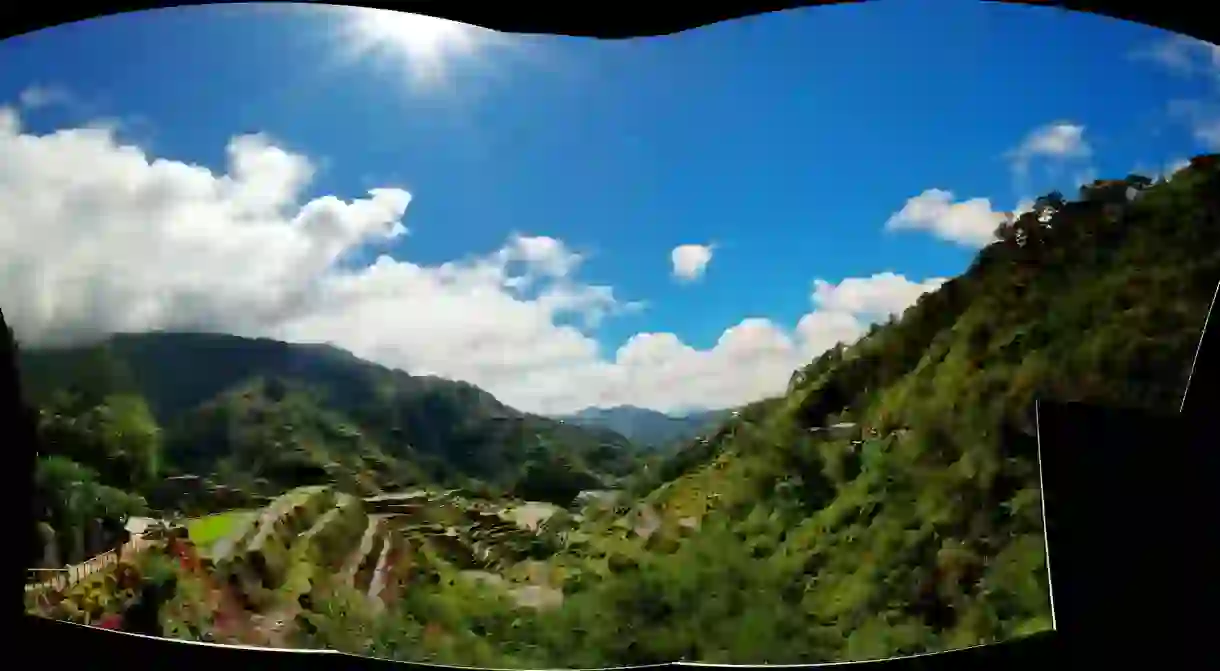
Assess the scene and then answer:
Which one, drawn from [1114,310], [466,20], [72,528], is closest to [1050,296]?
[1114,310]

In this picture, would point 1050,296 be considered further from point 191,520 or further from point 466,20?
point 191,520

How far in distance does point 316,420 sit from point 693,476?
2.21 metres

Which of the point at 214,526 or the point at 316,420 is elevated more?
the point at 316,420

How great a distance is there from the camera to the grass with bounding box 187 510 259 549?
486 cm

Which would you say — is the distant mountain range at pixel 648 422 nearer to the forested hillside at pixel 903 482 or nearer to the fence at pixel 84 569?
the forested hillside at pixel 903 482

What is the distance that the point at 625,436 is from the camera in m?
5.23

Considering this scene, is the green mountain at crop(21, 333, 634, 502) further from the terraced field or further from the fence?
the fence

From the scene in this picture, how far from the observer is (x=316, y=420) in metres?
5.20

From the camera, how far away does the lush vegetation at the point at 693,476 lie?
452cm

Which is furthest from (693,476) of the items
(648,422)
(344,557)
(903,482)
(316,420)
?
(316,420)

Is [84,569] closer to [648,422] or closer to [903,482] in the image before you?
[648,422]

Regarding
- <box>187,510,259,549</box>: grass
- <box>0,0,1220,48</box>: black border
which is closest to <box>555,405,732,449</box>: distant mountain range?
<box>187,510,259,549</box>: grass

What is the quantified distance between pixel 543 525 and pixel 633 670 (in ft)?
6.61

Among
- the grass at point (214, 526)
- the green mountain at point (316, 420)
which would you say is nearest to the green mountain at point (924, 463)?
the green mountain at point (316, 420)
